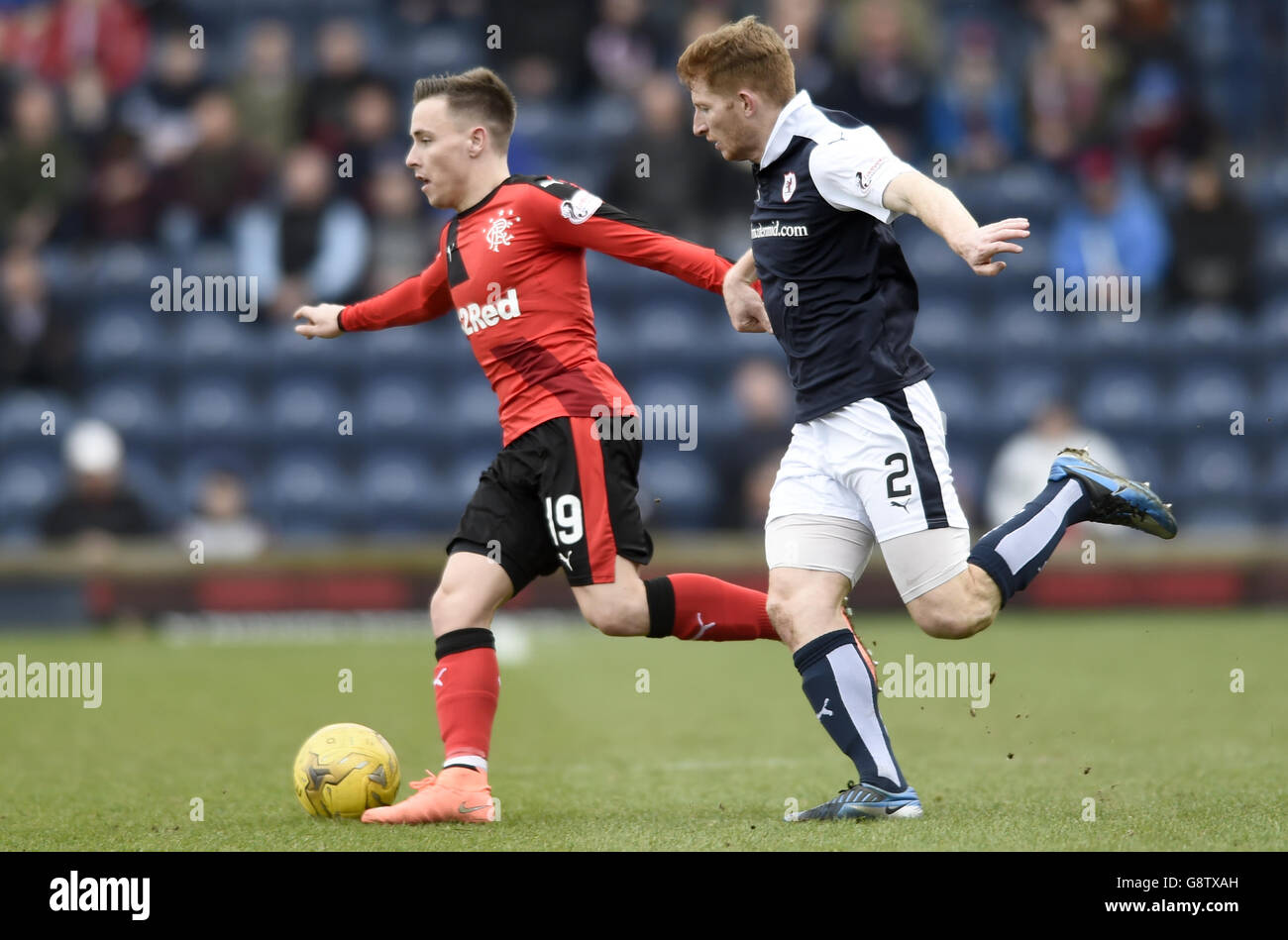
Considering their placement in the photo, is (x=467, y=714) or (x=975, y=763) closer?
(x=467, y=714)

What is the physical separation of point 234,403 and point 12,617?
264cm

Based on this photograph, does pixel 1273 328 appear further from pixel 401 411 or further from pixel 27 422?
pixel 27 422

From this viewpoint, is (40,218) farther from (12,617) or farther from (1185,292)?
(1185,292)

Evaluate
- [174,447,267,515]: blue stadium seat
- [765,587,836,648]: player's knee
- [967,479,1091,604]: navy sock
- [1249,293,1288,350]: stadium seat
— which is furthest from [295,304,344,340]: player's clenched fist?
[1249,293,1288,350]: stadium seat

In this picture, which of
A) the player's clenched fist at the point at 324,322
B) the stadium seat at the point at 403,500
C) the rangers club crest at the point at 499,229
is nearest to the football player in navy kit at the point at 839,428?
the rangers club crest at the point at 499,229

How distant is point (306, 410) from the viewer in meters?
14.2

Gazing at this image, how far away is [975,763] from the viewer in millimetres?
6070

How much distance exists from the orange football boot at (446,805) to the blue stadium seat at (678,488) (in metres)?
8.27

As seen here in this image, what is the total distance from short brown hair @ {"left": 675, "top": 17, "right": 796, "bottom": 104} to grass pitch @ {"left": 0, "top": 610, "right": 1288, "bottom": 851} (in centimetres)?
205

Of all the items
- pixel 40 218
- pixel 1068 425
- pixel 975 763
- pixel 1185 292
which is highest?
pixel 40 218

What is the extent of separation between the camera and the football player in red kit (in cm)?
520

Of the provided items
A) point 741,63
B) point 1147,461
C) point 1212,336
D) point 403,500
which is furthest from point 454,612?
point 1212,336

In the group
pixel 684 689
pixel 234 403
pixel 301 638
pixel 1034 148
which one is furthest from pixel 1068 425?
pixel 234 403

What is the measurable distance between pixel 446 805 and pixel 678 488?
8.60 meters
